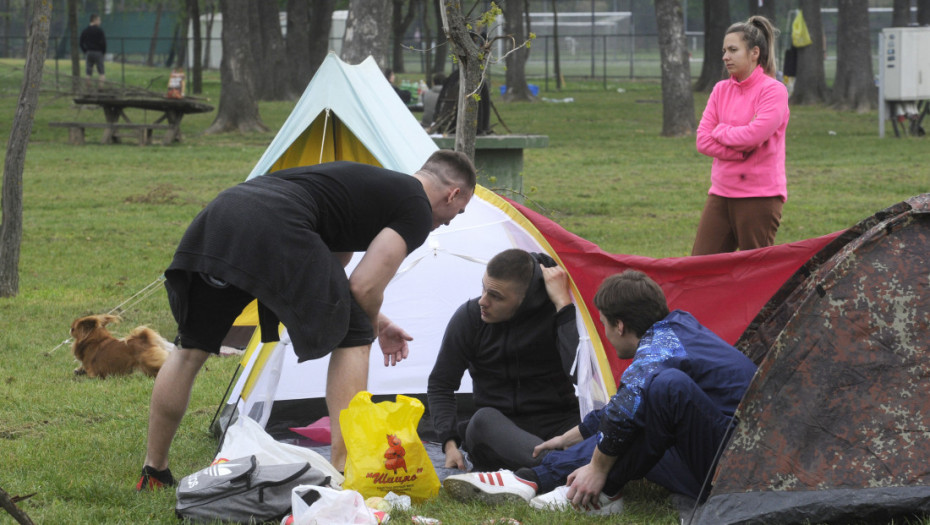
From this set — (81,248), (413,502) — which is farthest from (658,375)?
(81,248)

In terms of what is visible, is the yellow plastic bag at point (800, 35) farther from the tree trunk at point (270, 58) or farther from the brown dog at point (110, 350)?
the brown dog at point (110, 350)

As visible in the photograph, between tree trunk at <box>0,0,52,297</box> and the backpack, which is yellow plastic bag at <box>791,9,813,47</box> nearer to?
tree trunk at <box>0,0,52,297</box>

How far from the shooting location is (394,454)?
368cm

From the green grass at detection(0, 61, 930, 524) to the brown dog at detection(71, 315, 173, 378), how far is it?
0.11 metres

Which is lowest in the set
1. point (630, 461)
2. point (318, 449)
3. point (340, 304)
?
point (318, 449)

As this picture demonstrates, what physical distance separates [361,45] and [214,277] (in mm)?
10635

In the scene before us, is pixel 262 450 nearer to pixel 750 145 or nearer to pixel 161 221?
pixel 750 145

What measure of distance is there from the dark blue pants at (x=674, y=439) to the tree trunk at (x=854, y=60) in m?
21.2

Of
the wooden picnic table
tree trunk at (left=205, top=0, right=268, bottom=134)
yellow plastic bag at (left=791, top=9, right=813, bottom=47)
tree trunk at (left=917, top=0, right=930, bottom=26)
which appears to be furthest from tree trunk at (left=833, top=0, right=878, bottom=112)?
the wooden picnic table

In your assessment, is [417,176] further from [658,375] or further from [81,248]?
[81,248]

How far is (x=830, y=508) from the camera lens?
3234mm

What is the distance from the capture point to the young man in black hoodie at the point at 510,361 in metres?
4.27

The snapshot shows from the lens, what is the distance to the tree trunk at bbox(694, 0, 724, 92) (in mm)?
27312

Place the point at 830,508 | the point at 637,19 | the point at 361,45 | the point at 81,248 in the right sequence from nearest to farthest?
1. the point at 830,508
2. the point at 81,248
3. the point at 361,45
4. the point at 637,19
